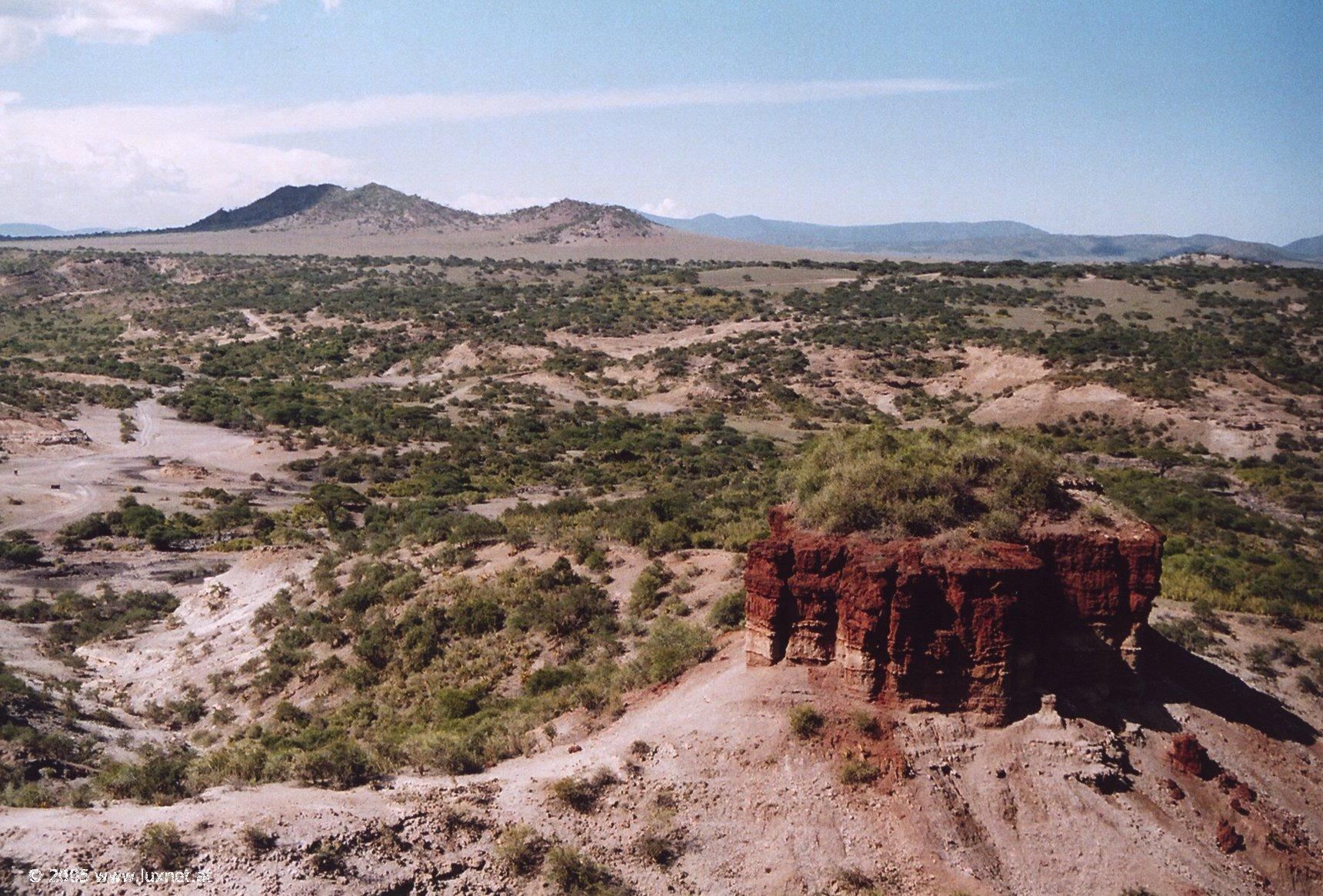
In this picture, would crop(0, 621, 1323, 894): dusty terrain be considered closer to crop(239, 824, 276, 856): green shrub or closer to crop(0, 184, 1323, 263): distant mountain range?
crop(239, 824, 276, 856): green shrub

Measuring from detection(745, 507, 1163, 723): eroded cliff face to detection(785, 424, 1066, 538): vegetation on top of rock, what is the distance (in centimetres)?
35

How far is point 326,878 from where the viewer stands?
10.1 meters

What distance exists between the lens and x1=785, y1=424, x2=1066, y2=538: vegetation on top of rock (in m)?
13.2

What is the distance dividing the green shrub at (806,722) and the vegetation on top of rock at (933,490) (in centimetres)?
273

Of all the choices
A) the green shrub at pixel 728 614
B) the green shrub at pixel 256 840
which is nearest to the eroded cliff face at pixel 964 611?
the green shrub at pixel 728 614

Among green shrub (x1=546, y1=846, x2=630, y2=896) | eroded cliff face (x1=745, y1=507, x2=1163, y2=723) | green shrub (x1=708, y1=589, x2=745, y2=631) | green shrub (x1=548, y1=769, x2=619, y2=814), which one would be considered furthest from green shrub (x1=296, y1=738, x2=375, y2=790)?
green shrub (x1=708, y1=589, x2=745, y2=631)

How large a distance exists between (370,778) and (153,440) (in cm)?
4689

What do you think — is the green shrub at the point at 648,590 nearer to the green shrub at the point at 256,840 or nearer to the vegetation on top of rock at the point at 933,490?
the vegetation on top of rock at the point at 933,490

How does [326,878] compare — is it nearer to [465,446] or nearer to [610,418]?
[465,446]

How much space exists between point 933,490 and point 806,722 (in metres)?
4.06

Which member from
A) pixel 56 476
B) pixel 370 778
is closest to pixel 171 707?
pixel 370 778

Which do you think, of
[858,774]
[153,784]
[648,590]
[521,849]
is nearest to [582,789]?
[521,849]

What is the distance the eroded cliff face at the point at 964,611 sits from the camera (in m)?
12.3

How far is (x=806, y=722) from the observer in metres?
12.5
